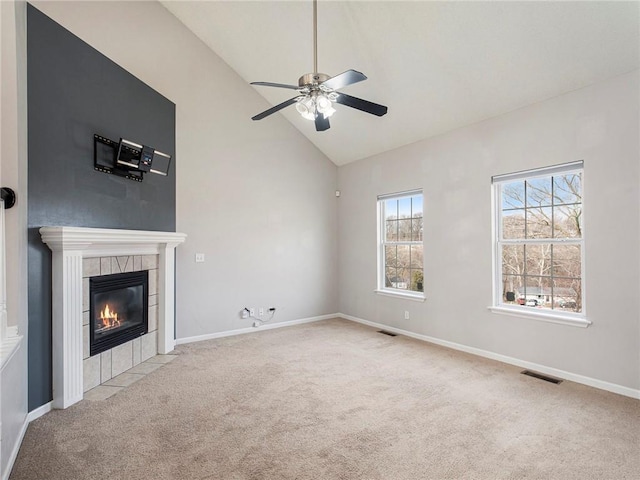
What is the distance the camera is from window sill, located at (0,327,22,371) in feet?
6.30

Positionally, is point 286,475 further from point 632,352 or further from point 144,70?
point 144,70

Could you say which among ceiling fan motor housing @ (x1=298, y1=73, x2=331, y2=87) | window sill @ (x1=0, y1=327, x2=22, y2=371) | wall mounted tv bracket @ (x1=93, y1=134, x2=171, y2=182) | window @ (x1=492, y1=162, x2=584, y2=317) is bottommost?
window sill @ (x1=0, y1=327, x2=22, y2=371)

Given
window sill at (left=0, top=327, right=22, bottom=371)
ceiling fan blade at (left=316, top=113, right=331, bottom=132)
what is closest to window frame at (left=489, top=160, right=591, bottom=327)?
ceiling fan blade at (left=316, top=113, right=331, bottom=132)

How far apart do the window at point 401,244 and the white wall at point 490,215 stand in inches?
6.0

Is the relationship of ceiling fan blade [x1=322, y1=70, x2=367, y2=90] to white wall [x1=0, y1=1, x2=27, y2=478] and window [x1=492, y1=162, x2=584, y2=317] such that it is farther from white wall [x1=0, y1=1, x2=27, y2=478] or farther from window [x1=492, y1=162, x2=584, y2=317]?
window [x1=492, y1=162, x2=584, y2=317]

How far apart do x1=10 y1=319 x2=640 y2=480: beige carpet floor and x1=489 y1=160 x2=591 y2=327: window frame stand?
0.61 m

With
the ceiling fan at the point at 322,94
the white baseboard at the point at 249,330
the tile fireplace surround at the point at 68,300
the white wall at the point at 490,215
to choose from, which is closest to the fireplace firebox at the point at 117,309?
the tile fireplace surround at the point at 68,300

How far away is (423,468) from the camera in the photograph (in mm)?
2074

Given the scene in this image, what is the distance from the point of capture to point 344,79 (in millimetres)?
2584

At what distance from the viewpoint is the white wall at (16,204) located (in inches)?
88.0

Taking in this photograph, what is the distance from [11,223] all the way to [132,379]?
6.08ft

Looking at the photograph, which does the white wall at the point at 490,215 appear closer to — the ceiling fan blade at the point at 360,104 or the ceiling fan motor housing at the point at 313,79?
the ceiling fan blade at the point at 360,104

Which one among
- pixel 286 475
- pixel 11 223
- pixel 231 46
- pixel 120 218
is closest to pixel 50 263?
pixel 11 223

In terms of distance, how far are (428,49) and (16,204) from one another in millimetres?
3771
